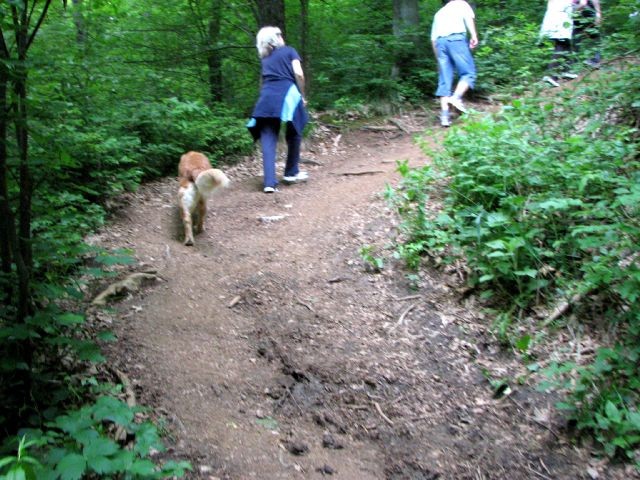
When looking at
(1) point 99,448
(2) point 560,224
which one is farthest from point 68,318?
(2) point 560,224

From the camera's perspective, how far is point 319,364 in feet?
14.1

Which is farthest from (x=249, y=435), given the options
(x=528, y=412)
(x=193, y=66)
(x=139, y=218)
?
(x=193, y=66)

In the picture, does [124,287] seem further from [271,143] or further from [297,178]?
[297,178]

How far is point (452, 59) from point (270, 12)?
125 inches

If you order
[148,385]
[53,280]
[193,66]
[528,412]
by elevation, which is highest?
[193,66]

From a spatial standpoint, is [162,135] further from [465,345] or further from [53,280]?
[465,345]

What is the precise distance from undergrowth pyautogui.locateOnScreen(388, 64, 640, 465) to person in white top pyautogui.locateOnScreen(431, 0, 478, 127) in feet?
8.80

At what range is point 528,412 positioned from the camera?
384 centimetres

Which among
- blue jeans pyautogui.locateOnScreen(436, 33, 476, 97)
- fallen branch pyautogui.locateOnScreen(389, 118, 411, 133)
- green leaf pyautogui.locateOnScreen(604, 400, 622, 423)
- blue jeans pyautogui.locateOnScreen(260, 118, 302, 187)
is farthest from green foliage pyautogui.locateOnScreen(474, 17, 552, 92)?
green leaf pyautogui.locateOnScreen(604, 400, 622, 423)

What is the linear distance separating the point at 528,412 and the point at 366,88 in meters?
8.60

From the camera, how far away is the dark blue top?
7.54m

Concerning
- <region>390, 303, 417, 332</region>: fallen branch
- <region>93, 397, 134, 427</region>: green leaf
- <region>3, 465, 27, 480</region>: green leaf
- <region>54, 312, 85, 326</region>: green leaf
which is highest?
<region>3, 465, 27, 480</region>: green leaf

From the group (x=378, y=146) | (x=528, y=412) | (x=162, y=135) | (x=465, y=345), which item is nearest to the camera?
(x=528, y=412)

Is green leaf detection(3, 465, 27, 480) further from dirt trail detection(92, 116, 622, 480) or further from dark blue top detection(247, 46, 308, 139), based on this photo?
dark blue top detection(247, 46, 308, 139)
